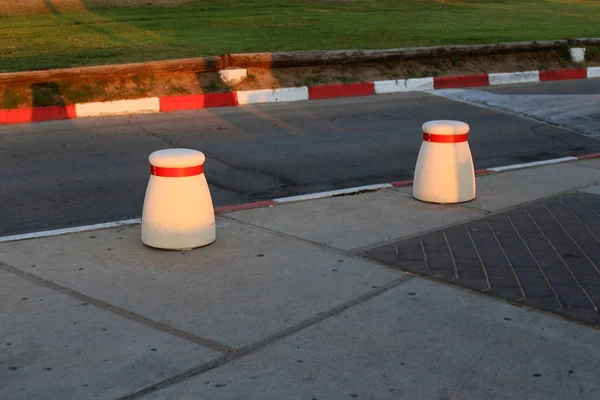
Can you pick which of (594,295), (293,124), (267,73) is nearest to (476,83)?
(267,73)

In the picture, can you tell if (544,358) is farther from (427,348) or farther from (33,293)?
(33,293)

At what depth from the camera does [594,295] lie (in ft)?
19.0

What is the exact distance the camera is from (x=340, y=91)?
15133mm

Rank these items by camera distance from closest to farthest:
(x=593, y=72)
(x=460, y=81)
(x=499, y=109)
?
(x=499, y=109) < (x=460, y=81) < (x=593, y=72)

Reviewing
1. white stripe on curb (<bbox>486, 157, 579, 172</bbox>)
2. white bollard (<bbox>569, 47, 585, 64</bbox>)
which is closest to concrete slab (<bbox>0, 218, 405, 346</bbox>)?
white stripe on curb (<bbox>486, 157, 579, 172</bbox>)

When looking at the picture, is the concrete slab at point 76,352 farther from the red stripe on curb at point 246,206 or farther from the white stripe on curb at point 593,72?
the white stripe on curb at point 593,72

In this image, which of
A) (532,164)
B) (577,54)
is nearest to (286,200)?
(532,164)

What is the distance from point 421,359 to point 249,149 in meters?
6.33

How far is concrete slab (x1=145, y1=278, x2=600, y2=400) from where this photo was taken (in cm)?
442

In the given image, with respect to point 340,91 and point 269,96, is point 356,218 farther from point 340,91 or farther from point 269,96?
point 340,91

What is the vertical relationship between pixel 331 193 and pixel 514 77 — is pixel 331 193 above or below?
below

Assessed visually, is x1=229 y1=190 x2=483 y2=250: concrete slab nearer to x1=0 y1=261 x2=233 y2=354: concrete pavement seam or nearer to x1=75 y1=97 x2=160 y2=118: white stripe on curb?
x1=0 y1=261 x2=233 y2=354: concrete pavement seam

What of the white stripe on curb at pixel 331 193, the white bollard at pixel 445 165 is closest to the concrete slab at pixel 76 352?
the white stripe on curb at pixel 331 193

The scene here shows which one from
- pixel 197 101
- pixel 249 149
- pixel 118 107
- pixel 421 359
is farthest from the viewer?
pixel 197 101
